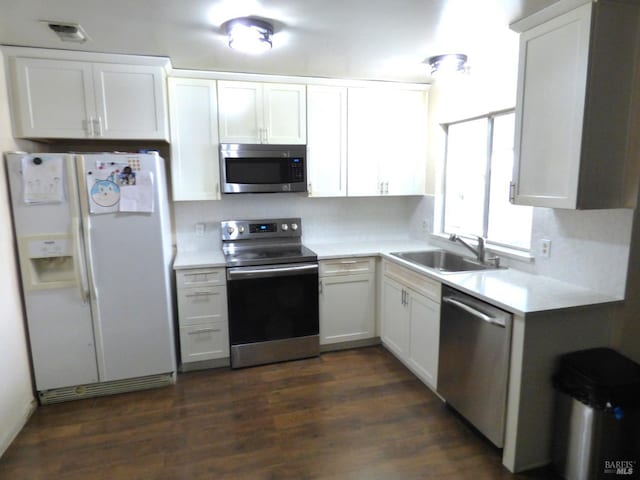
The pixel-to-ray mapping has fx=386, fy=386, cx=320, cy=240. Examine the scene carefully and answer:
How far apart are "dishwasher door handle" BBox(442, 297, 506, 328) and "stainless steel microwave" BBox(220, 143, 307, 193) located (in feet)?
5.12

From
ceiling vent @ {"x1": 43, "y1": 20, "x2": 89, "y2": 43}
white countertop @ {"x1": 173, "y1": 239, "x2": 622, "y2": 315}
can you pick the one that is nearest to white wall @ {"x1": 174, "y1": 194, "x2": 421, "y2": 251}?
white countertop @ {"x1": 173, "y1": 239, "x2": 622, "y2": 315}

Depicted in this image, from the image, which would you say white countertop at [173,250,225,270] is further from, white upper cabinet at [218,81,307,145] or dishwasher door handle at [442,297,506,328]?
dishwasher door handle at [442,297,506,328]

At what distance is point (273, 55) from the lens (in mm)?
2646

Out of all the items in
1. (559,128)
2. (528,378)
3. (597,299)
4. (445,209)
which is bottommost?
(528,378)

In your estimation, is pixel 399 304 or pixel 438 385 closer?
pixel 438 385

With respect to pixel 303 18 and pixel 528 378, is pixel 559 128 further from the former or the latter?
pixel 303 18

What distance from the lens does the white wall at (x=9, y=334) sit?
7.38 ft

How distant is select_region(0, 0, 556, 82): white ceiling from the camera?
6.18 feet

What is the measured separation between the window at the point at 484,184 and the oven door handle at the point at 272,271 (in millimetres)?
1359

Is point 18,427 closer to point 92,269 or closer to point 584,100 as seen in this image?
point 92,269

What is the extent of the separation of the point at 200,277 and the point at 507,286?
2.13 meters

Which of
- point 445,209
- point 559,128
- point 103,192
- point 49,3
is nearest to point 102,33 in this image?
point 49,3

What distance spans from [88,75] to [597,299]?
336cm

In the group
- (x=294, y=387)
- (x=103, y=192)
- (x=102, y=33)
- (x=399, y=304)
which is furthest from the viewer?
(x=399, y=304)
